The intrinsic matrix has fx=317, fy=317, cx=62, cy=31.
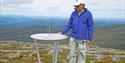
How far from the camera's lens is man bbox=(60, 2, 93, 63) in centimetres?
1762

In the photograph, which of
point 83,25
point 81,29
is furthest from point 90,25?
point 81,29

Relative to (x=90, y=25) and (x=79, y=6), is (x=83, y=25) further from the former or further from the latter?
(x=79, y=6)

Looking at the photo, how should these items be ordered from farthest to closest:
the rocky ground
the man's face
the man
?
1. the rocky ground
2. the man
3. the man's face

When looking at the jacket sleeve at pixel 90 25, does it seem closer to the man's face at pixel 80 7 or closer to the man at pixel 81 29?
the man at pixel 81 29

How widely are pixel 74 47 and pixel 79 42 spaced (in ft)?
1.43

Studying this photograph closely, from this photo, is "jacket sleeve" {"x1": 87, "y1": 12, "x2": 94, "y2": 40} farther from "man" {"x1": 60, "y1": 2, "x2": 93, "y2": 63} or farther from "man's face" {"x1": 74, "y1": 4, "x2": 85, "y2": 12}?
"man's face" {"x1": 74, "y1": 4, "x2": 85, "y2": 12}

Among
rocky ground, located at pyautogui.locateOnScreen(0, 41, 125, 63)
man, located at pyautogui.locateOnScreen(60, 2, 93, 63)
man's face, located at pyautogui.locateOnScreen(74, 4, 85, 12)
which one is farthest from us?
rocky ground, located at pyautogui.locateOnScreen(0, 41, 125, 63)

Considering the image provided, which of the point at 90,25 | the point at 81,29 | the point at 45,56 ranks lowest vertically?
the point at 45,56

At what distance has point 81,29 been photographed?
1778 centimetres

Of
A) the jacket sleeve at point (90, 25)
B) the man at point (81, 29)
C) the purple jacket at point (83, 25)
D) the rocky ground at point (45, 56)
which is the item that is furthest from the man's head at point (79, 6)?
the rocky ground at point (45, 56)

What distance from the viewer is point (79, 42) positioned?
17.8m

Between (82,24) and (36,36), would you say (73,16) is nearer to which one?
(82,24)

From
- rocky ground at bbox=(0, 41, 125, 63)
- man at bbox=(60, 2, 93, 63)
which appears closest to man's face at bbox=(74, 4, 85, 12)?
man at bbox=(60, 2, 93, 63)

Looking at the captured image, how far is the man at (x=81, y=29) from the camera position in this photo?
17625 millimetres
